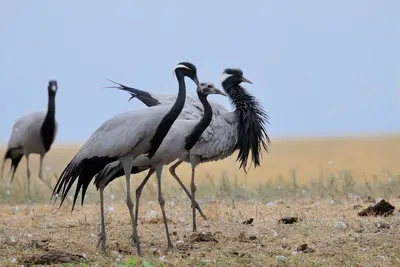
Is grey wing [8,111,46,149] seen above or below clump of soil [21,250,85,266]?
above

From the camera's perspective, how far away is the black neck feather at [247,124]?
1058 cm

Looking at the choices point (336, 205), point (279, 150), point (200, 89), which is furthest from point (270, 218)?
point (279, 150)

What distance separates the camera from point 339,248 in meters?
7.79

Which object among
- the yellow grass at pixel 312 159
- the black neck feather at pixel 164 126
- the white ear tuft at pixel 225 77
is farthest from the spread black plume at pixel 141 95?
the yellow grass at pixel 312 159

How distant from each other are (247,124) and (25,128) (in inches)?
240

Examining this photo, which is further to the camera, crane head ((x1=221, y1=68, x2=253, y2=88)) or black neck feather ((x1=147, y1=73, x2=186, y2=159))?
crane head ((x1=221, y1=68, x2=253, y2=88))

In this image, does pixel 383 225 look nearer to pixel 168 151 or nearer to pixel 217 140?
pixel 168 151

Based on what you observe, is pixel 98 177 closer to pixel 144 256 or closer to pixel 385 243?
pixel 144 256

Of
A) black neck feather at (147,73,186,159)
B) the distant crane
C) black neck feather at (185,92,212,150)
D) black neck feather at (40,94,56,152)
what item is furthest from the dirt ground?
black neck feather at (40,94,56,152)

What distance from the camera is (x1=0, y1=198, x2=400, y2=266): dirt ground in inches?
293

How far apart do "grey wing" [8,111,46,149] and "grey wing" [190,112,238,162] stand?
231 inches

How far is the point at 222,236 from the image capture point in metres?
8.56

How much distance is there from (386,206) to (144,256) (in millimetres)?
3043

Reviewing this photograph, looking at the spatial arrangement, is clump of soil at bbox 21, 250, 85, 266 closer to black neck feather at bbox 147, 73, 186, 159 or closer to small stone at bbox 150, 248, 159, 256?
small stone at bbox 150, 248, 159, 256
